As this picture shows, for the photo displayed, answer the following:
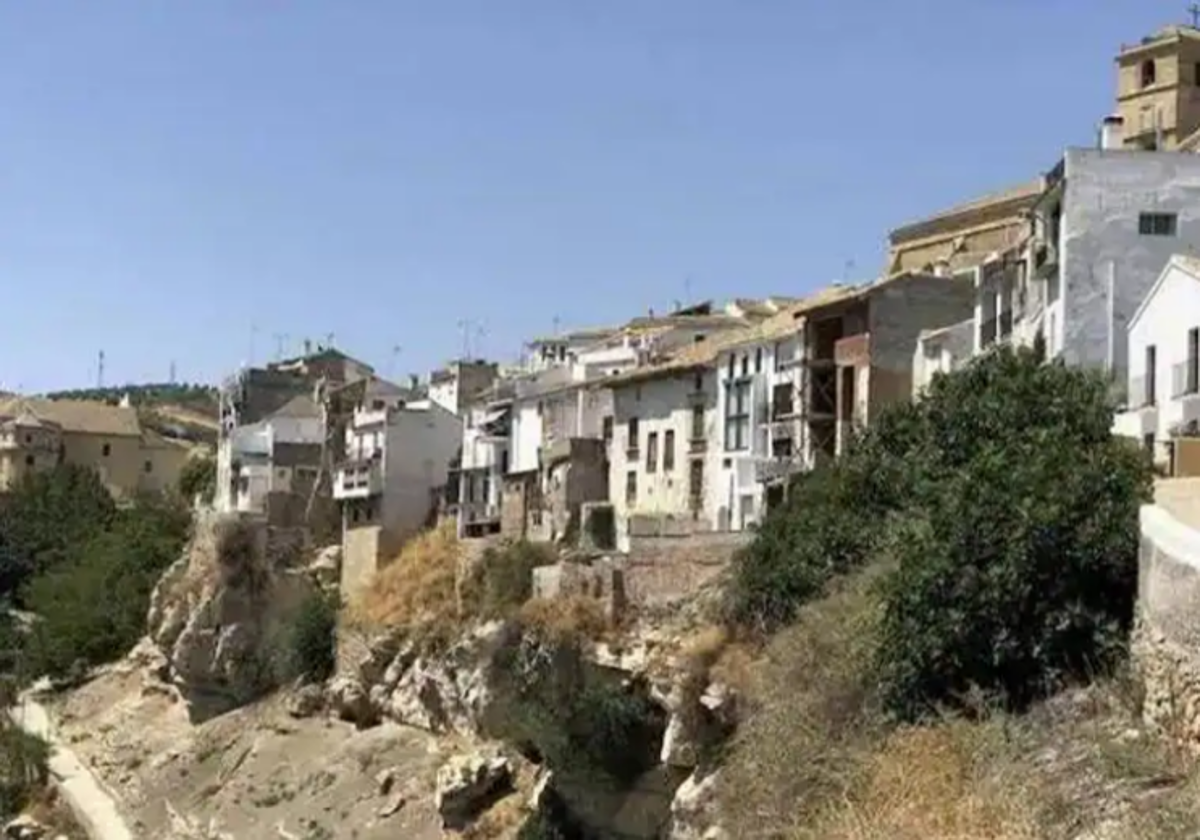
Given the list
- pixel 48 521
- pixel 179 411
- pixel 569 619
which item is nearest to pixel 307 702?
pixel 569 619

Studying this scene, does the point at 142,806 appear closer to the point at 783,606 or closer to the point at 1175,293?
the point at 783,606

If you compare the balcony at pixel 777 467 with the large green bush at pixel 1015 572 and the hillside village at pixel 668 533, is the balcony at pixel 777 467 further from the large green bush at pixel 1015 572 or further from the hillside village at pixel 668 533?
the large green bush at pixel 1015 572

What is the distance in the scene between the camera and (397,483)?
5784 cm

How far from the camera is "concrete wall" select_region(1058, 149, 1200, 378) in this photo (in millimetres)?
33312

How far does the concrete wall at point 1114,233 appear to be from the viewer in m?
33.3

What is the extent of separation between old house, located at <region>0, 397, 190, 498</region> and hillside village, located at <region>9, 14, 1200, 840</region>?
111 feet

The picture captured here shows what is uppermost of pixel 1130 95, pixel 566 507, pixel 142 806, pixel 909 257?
pixel 1130 95

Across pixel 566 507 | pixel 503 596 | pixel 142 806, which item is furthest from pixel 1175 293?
pixel 142 806

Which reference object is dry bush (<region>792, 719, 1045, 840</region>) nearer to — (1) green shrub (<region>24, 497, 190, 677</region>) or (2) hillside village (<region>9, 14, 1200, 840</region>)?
(2) hillside village (<region>9, 14, 1200, 840</region>)

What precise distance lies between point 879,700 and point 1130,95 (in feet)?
128

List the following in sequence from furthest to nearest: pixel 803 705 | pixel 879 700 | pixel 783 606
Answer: pixel 783 606, pixel 803 705, pixel 879 700

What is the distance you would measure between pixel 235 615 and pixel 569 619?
68.9 ft

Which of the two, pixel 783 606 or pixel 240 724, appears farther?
pixel 240 724

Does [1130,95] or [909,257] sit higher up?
[1130,95]
